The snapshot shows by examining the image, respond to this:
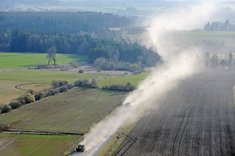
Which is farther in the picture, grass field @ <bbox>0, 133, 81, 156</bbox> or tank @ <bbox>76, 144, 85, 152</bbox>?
→ grass field @ <bbox>0, 133, 81, 156</bbox>

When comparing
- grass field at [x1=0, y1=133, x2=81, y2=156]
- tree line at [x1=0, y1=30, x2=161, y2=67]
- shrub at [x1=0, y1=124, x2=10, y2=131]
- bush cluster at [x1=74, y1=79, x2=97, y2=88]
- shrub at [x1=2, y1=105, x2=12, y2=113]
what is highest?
tree line at [x1=0, y1=30, x2=161, y2=67]

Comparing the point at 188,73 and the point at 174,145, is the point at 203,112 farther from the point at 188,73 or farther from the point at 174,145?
the point at 188,73

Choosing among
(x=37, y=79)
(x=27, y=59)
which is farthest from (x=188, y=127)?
(x=27, y=59)

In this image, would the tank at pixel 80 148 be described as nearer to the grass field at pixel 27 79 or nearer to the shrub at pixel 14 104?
the shrub at pixel 14 104

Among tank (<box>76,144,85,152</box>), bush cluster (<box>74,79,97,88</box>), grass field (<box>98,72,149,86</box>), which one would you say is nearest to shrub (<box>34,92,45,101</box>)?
bush cluster (<box>74,79,97,88</box>)

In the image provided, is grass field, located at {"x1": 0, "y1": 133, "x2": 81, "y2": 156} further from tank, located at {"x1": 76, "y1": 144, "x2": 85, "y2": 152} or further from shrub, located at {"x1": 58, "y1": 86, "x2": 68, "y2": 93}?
shrub, located at {"x1": 58, "y1": 86, "x2": 68, "y2": 93}

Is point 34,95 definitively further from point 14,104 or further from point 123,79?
point 123,79

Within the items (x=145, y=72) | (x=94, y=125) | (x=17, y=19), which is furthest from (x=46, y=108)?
(x=17, y=19)
